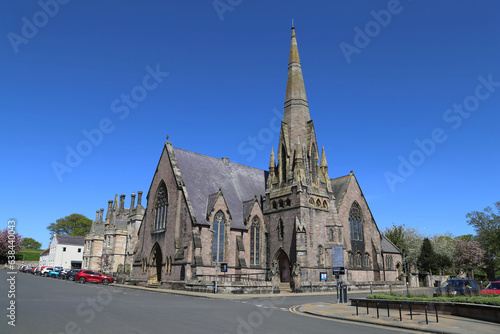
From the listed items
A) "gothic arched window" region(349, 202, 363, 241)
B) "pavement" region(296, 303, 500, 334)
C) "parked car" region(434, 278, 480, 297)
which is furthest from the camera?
"gothic arched window" region(349, 202, 363, 241)

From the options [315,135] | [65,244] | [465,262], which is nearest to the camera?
[315,135]

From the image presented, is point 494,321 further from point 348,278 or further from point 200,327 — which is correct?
point 348,278

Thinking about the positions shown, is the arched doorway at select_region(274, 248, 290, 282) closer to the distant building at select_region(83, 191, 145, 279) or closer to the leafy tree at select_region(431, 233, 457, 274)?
the distant building at select_region(83, 191, 145, 279)

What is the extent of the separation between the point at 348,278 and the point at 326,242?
5420 millimetres

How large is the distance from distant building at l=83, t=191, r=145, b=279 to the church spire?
23.0 m

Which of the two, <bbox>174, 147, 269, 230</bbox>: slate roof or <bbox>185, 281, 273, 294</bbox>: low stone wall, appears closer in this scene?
<bbox>185, 281, 273, 294</bbox>: low stone wall

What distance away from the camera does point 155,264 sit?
37438 millimetres

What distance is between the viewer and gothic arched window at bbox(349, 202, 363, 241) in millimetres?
42531

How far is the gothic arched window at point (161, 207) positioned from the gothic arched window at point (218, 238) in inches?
228

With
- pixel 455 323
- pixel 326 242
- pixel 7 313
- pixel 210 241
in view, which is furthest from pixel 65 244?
pixel 455 323

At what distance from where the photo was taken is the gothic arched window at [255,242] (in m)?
37.6

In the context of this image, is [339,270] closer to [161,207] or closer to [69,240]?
[161,207]

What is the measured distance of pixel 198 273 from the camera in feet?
101

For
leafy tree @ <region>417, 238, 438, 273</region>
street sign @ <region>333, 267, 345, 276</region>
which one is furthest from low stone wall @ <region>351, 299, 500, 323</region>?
leafy tree @ <region>417, 238, 438, 273</region>
